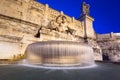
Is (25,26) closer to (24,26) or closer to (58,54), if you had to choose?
(24,26)

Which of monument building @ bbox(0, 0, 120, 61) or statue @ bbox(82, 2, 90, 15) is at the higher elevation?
statue @ bbox(82, 2, 90, 15)

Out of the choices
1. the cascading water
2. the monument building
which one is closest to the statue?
the monument building

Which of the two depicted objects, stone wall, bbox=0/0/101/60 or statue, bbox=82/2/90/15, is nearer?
stone wall, bbox=0/0/101/60

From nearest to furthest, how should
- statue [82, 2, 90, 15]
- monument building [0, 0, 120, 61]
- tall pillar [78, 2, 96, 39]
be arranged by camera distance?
monument building [0, 0, 120, 61], tall pillar [78, 2, 96, 39], statue [82, 2, 90, 15]

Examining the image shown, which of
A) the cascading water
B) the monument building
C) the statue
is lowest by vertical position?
the cascading water

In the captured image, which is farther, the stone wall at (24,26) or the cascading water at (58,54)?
the stone wall at (24,26)

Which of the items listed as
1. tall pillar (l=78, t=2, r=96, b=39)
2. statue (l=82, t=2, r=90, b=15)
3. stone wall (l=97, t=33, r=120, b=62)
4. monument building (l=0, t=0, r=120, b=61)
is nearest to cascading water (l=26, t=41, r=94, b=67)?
monument building (l=0, t=0, r=120, b=61)

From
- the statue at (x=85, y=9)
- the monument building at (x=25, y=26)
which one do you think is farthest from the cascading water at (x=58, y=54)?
the statue at (x=85, y=9)

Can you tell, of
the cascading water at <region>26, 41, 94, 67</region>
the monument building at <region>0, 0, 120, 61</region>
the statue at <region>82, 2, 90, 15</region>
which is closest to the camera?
the cascading water at <region>26, 41, 94, 67</region>

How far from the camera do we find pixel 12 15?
18.4 ft

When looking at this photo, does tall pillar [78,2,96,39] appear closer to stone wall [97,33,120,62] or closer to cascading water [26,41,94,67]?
stone wall [97,33,120,62]

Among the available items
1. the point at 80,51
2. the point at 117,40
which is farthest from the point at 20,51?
the point at 117,40

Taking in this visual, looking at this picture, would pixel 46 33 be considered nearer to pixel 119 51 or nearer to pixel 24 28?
pixel 24 28

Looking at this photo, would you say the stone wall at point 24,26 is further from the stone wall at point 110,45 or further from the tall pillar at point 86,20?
the stone wall at point 110,45
